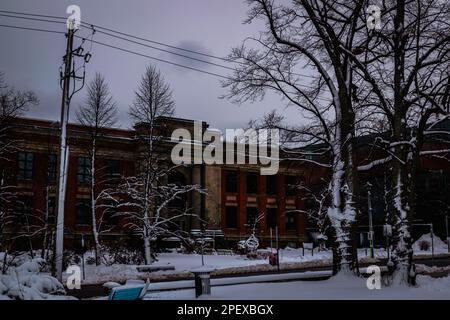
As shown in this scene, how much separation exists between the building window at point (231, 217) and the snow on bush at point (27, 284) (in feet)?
132

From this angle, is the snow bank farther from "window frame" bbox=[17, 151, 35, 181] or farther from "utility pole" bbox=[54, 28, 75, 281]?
"window frame" bbox=[17, 151, 35, 181]

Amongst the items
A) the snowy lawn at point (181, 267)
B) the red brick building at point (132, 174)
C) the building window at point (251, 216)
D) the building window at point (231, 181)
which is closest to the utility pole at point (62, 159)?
the snowy lawn at point (181, 267)

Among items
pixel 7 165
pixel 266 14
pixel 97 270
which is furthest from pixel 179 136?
pixel 266 14

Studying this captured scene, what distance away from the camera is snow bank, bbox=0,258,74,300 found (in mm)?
7445

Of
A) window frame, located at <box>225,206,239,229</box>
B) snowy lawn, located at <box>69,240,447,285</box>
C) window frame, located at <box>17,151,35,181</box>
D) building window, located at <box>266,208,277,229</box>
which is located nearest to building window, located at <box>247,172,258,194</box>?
building window, located at <box>266,208,277,229</box>

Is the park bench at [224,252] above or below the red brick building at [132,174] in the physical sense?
below

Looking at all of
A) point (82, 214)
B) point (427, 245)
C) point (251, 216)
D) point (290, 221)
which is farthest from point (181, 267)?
point (427, 245)

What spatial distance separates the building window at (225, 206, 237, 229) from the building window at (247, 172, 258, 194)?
297 centimetres

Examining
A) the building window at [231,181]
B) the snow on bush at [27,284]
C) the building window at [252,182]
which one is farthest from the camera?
the building window at [252,182]

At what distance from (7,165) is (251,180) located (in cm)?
2471

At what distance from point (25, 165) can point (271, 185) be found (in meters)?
25.2

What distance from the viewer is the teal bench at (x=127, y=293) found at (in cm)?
763

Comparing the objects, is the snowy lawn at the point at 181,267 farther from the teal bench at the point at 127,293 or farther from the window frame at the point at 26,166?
the window frame at the point at 26,166

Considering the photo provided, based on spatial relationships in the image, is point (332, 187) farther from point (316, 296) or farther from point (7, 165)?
point (7, 165)
